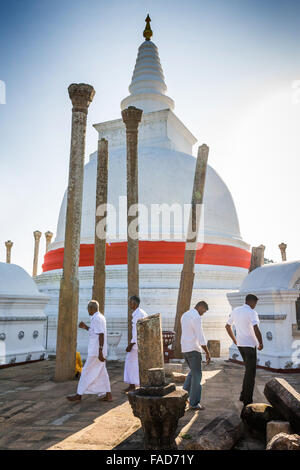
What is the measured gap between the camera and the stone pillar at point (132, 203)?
8398 millimetres

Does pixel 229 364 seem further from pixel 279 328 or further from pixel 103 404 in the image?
pixel 103 404

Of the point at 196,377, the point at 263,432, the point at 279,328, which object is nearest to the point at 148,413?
the point at 263,432

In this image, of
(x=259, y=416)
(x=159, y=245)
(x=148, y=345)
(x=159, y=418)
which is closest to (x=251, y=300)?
(x=259, y=416)

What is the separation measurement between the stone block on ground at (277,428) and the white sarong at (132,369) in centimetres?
265

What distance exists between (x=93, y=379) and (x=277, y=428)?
2.70 meters

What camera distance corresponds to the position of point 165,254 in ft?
39.7

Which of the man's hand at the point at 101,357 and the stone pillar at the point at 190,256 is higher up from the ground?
the stone pillar at the point at 190,256

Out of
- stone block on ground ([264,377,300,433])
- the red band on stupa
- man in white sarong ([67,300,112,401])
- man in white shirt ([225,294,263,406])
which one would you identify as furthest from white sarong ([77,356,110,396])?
the red band on stupa

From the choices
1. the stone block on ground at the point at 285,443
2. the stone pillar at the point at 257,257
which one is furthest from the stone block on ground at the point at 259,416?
the stone pillar at the point at 257,257

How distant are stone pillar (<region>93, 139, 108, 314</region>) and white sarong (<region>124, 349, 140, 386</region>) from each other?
227 cm

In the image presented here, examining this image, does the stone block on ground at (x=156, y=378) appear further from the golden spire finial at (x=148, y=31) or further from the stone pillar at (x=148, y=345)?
the golden spire finial at (x=148, y=31)

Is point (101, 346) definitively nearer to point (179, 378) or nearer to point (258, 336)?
point (179, 378)

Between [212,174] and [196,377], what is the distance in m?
11.5

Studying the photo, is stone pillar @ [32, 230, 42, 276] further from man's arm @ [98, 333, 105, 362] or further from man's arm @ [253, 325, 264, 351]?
man's arm @ [253, 325, 264, 351]
